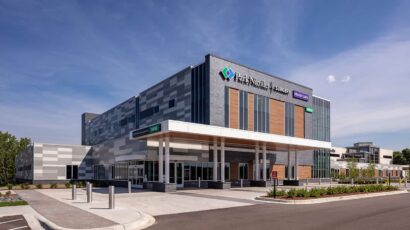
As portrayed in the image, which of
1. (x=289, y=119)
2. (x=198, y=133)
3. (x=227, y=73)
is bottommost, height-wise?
(x=198, y=133)

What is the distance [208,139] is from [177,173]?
537cm

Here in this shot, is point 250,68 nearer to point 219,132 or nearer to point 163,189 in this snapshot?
point 219,132

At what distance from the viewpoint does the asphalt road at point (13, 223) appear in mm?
13344

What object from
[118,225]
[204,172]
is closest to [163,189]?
[204,172]

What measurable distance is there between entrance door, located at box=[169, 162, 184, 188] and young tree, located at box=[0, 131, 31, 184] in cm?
4843

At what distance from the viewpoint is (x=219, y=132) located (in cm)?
3181

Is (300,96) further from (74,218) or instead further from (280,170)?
(74,218)

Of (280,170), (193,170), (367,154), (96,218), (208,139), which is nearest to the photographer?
(96,218)

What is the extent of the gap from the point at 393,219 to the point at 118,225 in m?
11.0

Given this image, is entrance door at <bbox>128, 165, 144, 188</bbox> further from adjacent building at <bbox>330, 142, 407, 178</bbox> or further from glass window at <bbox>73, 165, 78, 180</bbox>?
adjacent building at <bbox>330, 142, 407, 178</bbox>

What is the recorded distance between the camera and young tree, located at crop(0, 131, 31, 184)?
2933 inches

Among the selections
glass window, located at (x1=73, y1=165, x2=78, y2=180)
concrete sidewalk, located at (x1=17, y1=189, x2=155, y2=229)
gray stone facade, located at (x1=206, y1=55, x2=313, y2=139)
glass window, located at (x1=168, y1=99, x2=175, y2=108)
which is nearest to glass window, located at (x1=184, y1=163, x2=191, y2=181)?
gray stone facade, located at (x1=206, y1=55, x2=313, y2=139)

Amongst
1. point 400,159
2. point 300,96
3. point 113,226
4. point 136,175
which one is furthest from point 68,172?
point 400,159

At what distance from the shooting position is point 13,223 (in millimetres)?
14250
